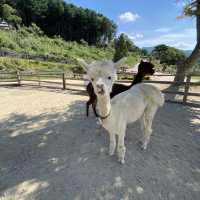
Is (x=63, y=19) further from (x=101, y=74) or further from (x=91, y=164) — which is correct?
(x=101, y=74)

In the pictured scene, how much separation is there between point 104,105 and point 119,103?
46 cm

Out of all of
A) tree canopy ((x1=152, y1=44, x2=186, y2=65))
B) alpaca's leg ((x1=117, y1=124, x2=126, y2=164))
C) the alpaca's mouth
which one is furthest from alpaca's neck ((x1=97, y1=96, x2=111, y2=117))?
tree canopy ((x1=152, y1=44, x2=186, y2=65))

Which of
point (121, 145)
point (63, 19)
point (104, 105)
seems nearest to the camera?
point (104, 105)

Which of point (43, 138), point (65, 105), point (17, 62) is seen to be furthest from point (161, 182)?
point (17, 62)

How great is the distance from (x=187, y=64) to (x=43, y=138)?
7670mm

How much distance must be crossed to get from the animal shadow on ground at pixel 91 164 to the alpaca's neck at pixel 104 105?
40.1 inches

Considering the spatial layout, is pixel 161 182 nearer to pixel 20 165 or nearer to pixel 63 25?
pixel 20 165

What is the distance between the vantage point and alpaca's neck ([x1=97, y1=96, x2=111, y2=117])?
204cm

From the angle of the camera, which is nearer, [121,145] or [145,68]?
[121,145]

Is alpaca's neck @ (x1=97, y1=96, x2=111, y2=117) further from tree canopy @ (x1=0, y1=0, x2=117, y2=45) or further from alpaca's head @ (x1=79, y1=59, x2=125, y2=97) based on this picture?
tree canopy @ (x1=0, y1=0, x2=117, y2=45)

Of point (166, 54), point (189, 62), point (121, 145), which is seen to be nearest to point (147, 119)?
point (121, 145)

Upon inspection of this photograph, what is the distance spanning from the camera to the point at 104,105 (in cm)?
214

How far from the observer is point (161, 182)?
2404 millimetres

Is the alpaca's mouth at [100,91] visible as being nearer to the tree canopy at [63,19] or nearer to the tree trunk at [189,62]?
the tree trunk at [189,62]
